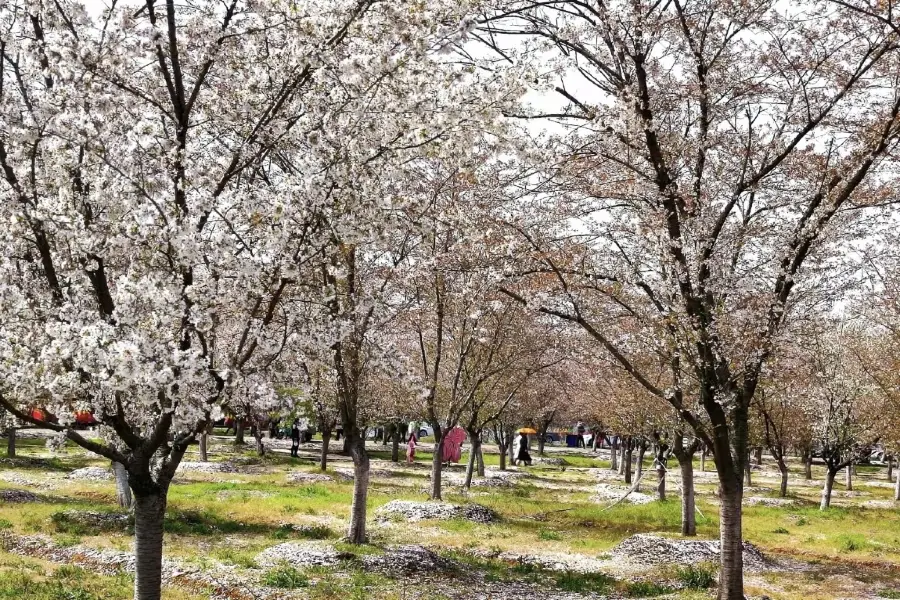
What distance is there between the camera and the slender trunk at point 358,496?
58.3ft

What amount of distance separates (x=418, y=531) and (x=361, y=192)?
50.1ft

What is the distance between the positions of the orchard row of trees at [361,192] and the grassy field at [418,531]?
450cm

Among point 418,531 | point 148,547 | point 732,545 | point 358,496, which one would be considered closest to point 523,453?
point 418,531

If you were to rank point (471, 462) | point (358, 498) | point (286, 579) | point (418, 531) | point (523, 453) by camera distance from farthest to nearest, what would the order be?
point (523, 453) → point (471, 462) → point (418, 531) → point (358, 498) → point (286, 579)

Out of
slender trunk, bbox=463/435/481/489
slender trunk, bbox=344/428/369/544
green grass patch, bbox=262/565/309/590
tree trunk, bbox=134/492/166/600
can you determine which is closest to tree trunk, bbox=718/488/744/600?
green grass patch, bbox=262/565/309/590

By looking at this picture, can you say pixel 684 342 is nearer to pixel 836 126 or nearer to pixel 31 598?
pixel 836 126

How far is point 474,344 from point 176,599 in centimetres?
1725

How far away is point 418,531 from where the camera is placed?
2080 cm

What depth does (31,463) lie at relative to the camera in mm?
34531

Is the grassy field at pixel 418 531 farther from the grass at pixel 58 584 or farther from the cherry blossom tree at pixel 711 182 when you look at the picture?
the cherry blossom tree at pixel 711 182

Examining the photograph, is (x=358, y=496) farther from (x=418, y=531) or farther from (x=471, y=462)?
(x=471, y=462)

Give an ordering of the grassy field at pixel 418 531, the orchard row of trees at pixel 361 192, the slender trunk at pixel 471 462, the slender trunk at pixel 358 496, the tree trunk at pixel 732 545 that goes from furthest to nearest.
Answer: the slender trunk at pixel 471 462 → the slender trunk at pixel 358 496 → the grassy field at pixel 418 531 → the tree trunk at pixel 732 545 → the orchard row of trees at pixel 361 192

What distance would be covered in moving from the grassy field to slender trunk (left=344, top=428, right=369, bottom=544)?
0.52 metres

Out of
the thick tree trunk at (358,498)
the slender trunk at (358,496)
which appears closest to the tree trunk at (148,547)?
the slender trunk at (358,496)
